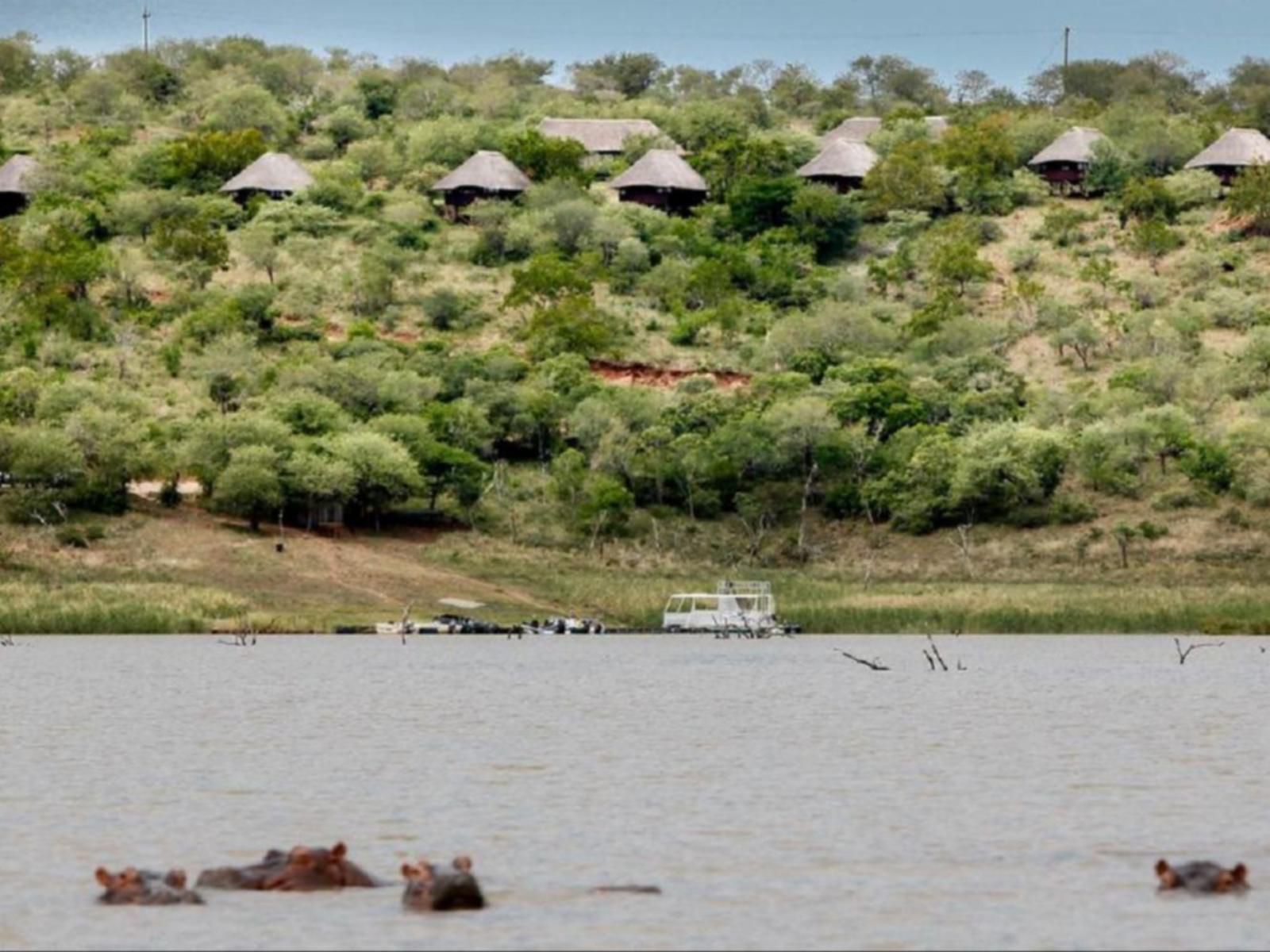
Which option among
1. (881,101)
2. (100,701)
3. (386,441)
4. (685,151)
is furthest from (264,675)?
(881,101)

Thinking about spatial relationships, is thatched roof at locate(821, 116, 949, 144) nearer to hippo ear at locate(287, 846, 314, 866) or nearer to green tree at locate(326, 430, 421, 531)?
green tree at locate(326, 430, 421, 531)

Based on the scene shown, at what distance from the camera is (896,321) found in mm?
118875

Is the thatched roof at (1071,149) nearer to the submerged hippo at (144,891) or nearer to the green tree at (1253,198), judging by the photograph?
the green tree at (1253,198)

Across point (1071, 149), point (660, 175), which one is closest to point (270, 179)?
point (660, 175)

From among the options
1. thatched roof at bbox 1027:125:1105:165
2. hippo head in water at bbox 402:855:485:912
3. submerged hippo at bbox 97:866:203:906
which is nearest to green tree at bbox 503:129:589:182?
thatched roof at bbox 1027:125:1105:165

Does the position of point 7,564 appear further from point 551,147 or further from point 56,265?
point 551,147

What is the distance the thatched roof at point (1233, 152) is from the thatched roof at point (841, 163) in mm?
16992

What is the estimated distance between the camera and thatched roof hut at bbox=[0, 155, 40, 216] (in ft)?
446

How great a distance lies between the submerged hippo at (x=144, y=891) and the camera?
27.5 m

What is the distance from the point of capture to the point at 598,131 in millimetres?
151375

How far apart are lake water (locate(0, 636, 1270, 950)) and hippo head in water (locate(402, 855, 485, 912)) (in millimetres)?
226

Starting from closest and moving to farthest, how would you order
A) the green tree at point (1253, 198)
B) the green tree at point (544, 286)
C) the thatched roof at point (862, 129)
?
the green tree at point (544, 286)
the green tree at point (1253, 198)
the thatched roof at point (862, 129)

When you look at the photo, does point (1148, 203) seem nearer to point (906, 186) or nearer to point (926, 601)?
point (906, 186)

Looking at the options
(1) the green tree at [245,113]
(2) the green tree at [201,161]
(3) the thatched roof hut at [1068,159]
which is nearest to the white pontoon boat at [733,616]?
(3) the thatched roof hut at [1068,159]
